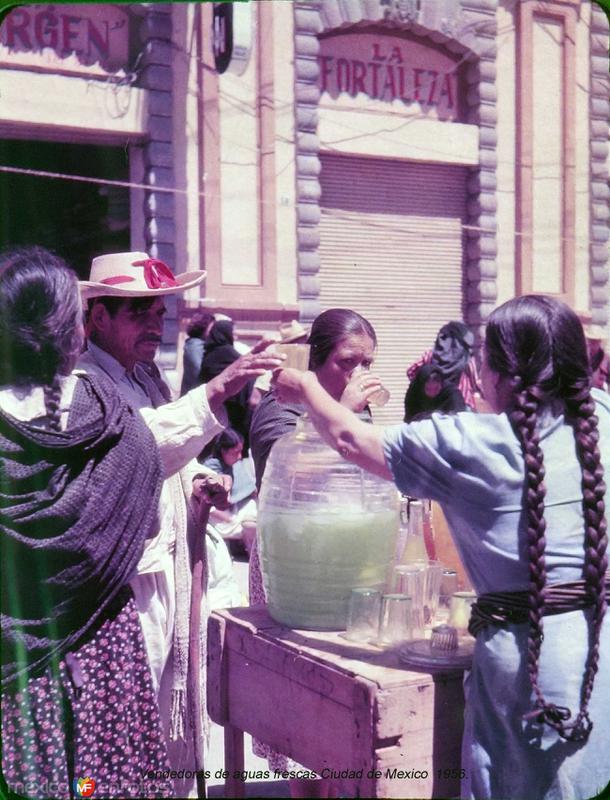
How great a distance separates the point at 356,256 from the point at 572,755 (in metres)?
7.86

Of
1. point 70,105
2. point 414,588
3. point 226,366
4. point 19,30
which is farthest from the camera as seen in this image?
point 70,105

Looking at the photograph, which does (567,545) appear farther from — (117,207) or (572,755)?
(117,207)

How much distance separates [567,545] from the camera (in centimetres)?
172

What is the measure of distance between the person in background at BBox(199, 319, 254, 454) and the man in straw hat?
159 inches

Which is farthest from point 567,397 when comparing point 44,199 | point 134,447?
point 44,199

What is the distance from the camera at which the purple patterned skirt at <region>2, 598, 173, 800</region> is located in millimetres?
1936

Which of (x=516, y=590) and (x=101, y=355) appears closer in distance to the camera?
A: (x=516, y=590)

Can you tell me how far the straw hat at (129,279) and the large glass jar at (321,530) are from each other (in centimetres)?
72

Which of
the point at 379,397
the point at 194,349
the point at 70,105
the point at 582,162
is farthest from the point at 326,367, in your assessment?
the point at 582,162

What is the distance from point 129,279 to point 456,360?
424cm

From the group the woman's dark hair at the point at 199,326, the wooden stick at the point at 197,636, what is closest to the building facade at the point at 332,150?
the woman's dark hair at the point at 199,326

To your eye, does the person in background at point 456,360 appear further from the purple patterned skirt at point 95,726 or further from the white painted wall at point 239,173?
the purple patterned skirt at point 95,726

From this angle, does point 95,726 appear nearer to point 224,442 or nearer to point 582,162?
point 224,442

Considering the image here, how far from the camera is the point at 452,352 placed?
6.47 meters
